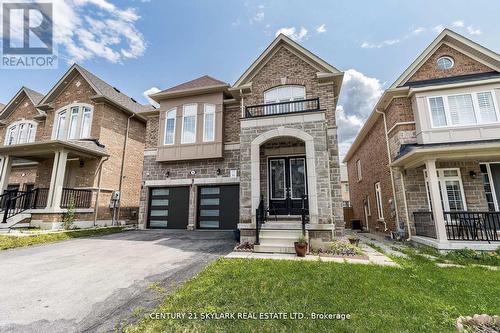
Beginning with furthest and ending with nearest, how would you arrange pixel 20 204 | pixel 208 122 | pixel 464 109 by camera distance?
pixel 20 204 < pixel 208 122 < pixel 464 109

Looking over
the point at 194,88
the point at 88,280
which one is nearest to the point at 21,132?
the point at 194,88

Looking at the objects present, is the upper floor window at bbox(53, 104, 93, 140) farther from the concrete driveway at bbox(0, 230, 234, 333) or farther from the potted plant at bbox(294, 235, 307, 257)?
the potted plant at bbox(294, 235, 307, 257)

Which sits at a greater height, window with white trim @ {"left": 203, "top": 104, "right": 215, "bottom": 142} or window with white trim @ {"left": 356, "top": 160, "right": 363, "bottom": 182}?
window with white trim @ {"left": 203, "top": 104, "right": 215, "bottom": 142}

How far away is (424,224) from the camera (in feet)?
28.0

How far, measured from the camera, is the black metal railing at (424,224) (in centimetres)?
805

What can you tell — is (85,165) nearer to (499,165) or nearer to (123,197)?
(123,197)

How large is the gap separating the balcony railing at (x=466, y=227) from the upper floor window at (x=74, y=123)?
1799 cm

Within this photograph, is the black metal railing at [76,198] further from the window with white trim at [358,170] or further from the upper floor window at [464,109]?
the window with white trim at [358,170]

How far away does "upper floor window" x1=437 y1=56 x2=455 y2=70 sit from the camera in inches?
406

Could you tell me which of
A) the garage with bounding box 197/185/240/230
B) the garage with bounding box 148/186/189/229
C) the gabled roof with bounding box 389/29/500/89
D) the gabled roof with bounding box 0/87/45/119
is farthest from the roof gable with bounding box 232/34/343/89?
the gabled roof with bounding box 0/87/45/119

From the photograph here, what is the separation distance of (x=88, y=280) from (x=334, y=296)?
4894mm

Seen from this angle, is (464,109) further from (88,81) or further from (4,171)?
(4,171)

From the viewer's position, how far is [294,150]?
31.9 ft

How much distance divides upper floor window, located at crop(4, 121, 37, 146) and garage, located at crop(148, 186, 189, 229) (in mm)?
11634
